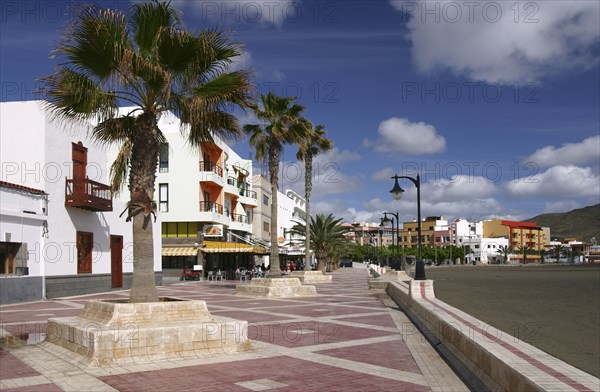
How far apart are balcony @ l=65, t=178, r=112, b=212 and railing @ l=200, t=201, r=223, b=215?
19.2 m

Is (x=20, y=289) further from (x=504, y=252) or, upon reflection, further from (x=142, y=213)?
(x=504, y=252)

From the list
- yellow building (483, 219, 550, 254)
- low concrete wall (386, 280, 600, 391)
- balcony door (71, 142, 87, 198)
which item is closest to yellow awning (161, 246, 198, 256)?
balcony door (71, 142, 87, 198)

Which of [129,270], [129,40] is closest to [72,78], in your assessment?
[129,40]

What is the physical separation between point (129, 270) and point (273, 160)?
9.92m

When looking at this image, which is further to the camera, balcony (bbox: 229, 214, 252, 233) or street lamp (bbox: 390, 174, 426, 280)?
balcony (bbox: 229, 214, 252, 233)

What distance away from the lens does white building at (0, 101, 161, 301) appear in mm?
21641

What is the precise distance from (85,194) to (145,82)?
15.9m

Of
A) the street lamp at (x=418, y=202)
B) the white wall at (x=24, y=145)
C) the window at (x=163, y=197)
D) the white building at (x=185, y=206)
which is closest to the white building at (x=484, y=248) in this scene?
the white building at (x=185, y=206)

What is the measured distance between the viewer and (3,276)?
2095cm

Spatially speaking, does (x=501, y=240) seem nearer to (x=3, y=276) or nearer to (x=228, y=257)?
(x=228, y=257)

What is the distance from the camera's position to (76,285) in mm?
25078

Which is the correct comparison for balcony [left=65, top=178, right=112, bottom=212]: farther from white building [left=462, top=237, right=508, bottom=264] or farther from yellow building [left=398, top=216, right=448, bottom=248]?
yellow building [left=398, top=216, right=448, bottom=248]

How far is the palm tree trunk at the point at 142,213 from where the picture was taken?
33.8 feet

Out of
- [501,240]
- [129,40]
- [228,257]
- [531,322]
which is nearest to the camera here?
[129,40]
